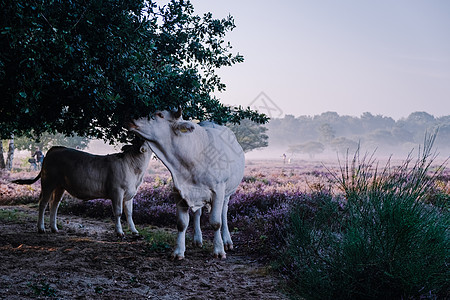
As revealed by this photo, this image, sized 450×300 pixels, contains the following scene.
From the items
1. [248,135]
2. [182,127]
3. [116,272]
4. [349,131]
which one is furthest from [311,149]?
[116,272]

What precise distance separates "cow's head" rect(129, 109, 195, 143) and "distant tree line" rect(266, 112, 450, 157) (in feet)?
402

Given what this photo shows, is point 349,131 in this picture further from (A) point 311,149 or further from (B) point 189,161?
(B) point 189,161

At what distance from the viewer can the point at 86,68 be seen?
653 cm

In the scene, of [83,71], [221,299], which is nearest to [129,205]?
[83,71]

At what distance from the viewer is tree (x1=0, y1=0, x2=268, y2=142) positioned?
5.61m

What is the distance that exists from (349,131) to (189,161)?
534 ft

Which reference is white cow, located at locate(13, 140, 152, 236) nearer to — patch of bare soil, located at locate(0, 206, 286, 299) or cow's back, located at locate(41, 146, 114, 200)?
cow's back, located at locate(41, 146, 114, 200)

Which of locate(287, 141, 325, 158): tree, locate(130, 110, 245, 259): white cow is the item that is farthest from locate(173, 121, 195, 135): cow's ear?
locate(287, 141, 325, 158): tree

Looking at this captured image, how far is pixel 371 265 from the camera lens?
4129 mm

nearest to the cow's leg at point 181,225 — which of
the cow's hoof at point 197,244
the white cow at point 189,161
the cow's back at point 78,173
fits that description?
the white cow at point 189,161

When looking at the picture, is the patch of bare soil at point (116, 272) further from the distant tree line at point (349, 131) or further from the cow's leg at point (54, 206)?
the distant tree line at point (349, 131)

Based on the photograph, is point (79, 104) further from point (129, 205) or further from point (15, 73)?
point (129, 205)

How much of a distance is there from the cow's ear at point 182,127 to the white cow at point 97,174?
234 centimetres

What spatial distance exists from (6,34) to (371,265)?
515 centimetres
